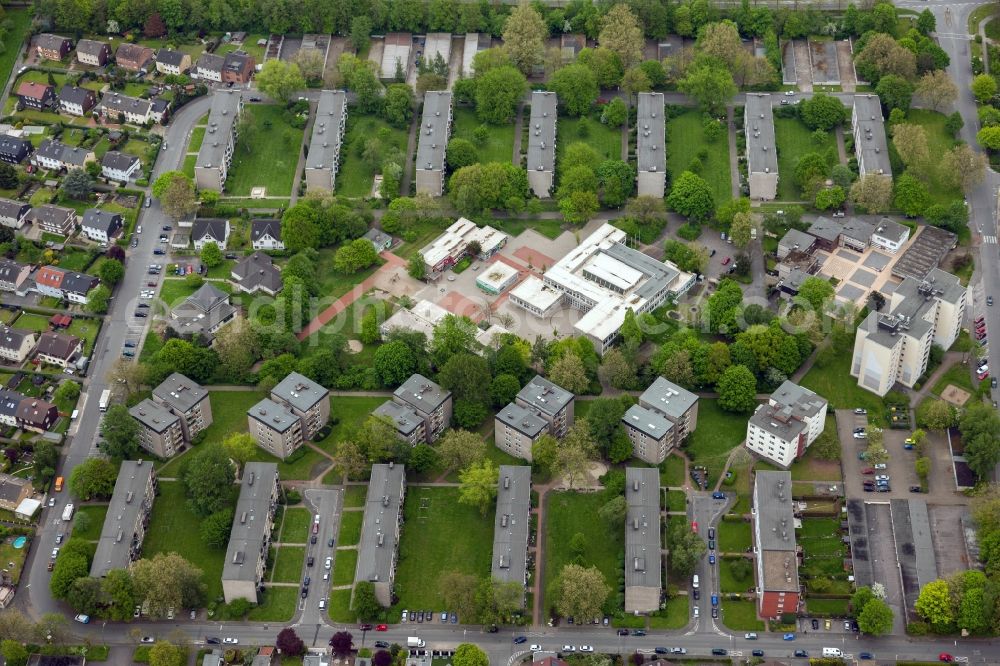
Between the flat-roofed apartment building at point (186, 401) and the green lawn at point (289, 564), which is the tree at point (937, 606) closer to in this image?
the green lawn at point (289, 564)

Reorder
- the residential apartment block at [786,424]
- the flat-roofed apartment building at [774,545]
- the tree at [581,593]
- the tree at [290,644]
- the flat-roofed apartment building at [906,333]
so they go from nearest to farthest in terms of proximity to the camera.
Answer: the tree at [290,644] → the tree at [581,593] → the flat-roofed apartment building at [774,545] → the residential apartment block at [786,424] → the flat-roofed apartment building at [906,333]

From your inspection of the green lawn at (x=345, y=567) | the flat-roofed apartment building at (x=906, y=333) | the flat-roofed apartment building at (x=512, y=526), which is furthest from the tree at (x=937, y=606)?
the green lawn at (x=345, y=567)

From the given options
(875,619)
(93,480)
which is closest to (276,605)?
(93,480)

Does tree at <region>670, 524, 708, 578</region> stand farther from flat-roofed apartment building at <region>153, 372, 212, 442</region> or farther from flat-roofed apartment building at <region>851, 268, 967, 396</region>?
flat-roofed apartment building at <region>153, 372, 212, 442</region>

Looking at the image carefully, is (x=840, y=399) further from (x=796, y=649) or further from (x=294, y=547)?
(x=294, y=547)

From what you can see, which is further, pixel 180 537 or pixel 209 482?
pixel 180 537

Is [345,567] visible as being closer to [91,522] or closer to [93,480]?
[91,522]
